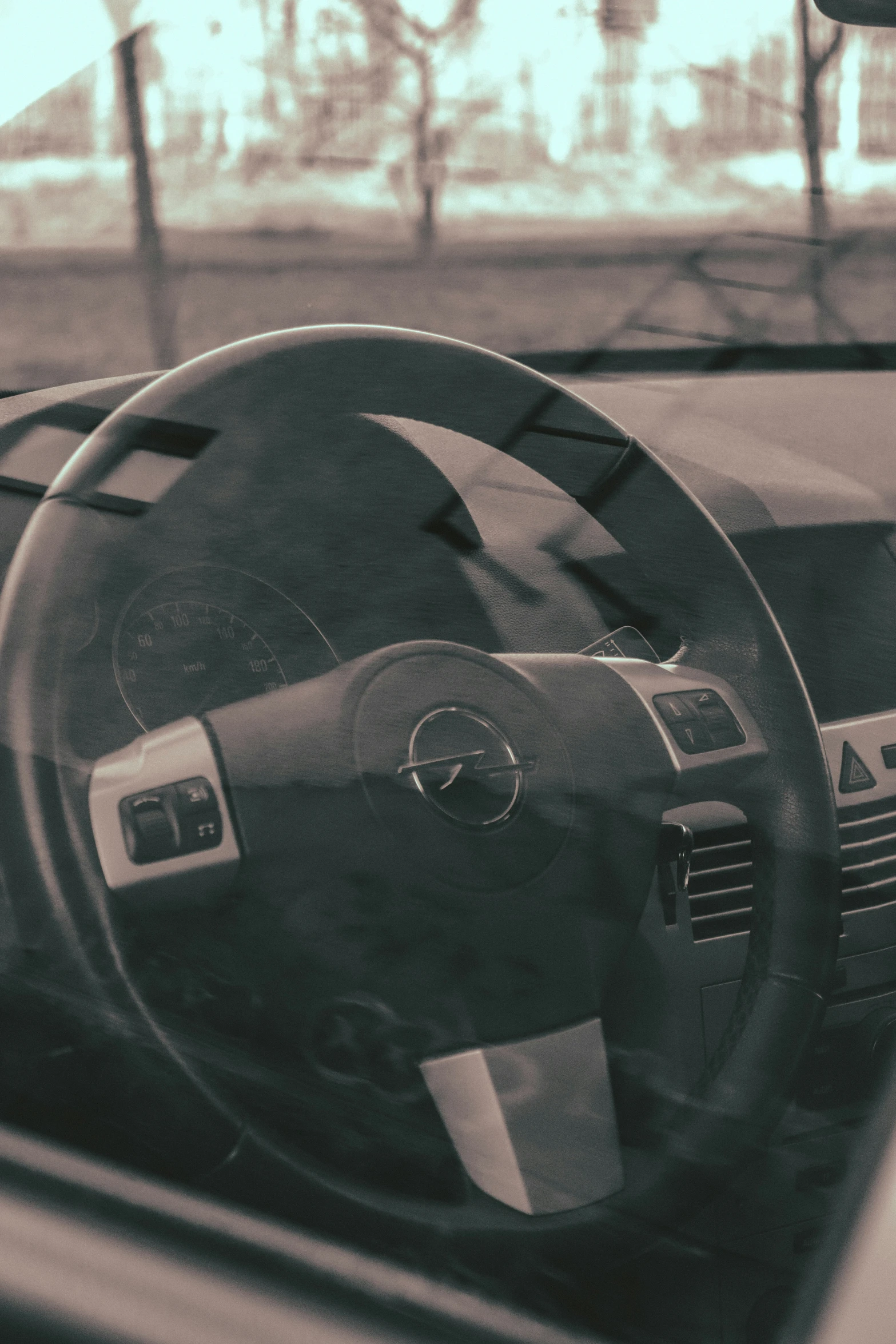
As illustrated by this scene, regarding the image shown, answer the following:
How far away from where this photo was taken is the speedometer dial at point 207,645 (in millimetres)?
1081

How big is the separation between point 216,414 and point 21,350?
365mm

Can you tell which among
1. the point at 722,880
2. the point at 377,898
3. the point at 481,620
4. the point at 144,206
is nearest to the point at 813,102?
the point at 144,206

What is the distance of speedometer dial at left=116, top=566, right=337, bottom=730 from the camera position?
3.55 ft

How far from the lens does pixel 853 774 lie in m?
1.37

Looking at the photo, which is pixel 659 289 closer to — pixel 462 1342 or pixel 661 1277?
pixel 661 1277

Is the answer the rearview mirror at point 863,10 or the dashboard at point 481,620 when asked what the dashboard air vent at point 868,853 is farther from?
the rearview mirror at point 863,10

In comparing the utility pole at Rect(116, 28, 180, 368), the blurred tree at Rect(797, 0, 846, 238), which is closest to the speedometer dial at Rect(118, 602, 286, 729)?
the utility pole at Rect(116, 28, 180, 368)

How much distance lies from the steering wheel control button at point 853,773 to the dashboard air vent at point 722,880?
8.0 inches

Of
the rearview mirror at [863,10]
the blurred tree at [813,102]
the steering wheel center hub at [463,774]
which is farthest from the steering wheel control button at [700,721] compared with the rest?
the blurred tree at [813,102]

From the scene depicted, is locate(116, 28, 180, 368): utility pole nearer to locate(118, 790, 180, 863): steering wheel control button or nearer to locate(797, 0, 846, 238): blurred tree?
locate(118, 790, 180, 863): steering wheel control button

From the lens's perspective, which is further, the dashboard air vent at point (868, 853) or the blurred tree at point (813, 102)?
the blurred tree at point (813, 102)

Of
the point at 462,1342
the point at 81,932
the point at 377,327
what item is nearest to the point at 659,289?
the point at 377,327

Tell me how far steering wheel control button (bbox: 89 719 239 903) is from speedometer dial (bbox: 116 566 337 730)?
80 millimetres

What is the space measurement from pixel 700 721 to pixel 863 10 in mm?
694
